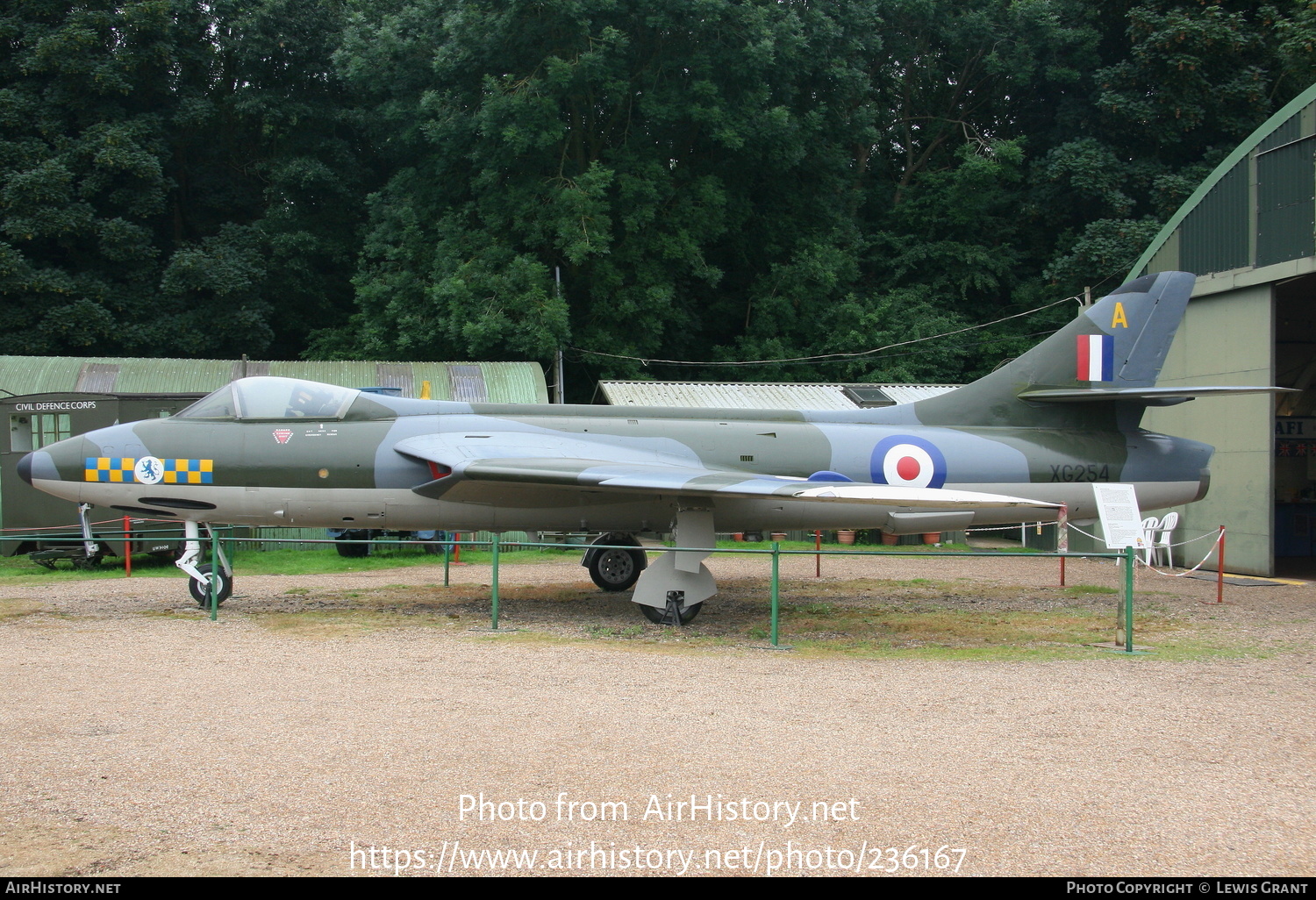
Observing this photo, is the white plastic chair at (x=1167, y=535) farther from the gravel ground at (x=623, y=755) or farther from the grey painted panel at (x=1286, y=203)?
the gravel ground at (x=623, y=755)

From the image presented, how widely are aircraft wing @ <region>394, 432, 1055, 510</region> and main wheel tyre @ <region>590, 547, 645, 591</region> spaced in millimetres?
2545

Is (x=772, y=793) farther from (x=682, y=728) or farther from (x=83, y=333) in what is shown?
(x=83, y=333)

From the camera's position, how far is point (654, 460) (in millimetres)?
12297

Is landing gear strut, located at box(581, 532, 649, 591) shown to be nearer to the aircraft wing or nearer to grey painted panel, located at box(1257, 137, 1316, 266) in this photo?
the aircraft wing

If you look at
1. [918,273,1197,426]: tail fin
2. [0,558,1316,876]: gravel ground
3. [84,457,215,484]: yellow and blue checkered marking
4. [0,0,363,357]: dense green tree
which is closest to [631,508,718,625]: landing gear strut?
[0,558,1316,876]: gravel ground

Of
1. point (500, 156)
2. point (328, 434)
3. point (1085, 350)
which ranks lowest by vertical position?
point (328, 434)

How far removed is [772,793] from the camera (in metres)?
5.42

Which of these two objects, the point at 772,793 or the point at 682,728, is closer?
the point at 772,793

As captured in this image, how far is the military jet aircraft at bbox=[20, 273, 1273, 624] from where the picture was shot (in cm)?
1152

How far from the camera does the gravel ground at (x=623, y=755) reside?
4629mm

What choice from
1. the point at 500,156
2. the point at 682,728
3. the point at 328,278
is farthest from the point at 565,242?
the point at 682,728

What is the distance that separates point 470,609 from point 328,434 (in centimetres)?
280

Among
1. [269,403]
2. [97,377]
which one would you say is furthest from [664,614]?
[97,377]

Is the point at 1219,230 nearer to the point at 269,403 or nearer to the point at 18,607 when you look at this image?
the point at 269,403
